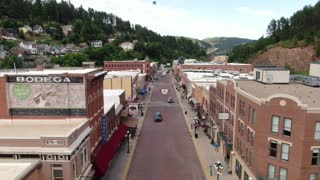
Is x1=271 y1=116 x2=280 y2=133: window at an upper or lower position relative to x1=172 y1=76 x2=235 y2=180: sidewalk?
upper

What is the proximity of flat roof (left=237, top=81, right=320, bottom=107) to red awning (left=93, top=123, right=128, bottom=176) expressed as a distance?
17.4 m

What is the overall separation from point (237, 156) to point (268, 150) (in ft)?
26.9

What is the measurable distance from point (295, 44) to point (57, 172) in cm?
15758

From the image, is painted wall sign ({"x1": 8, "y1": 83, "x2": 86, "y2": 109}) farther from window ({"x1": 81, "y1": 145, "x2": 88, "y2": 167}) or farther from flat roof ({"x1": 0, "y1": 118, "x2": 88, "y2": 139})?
window ({"x1": 81, "y1": 145, "x2": 88, "y2": 167})

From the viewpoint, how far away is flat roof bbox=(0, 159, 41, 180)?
20.2 m

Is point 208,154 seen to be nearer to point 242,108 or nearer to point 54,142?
point 242,108

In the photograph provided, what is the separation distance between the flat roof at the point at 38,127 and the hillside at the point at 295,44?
5387 inches

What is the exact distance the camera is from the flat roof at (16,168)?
20.2 metres

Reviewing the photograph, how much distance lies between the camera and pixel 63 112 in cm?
3061

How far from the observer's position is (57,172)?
24.9 m

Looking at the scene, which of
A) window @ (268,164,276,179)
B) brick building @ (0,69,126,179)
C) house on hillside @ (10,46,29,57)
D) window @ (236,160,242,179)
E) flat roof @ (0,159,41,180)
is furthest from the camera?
house on hillside @ (10,46,29,57)

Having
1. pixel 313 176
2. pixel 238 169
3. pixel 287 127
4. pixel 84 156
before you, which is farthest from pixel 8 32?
pixel 313 176

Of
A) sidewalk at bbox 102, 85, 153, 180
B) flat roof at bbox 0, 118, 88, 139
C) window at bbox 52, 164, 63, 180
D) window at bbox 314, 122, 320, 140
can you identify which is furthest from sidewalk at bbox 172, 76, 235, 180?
window at bbox 52, 164, 63, 180

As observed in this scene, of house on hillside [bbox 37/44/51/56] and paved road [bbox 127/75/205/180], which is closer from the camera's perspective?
paved road [bbox 127/75/205/180]
